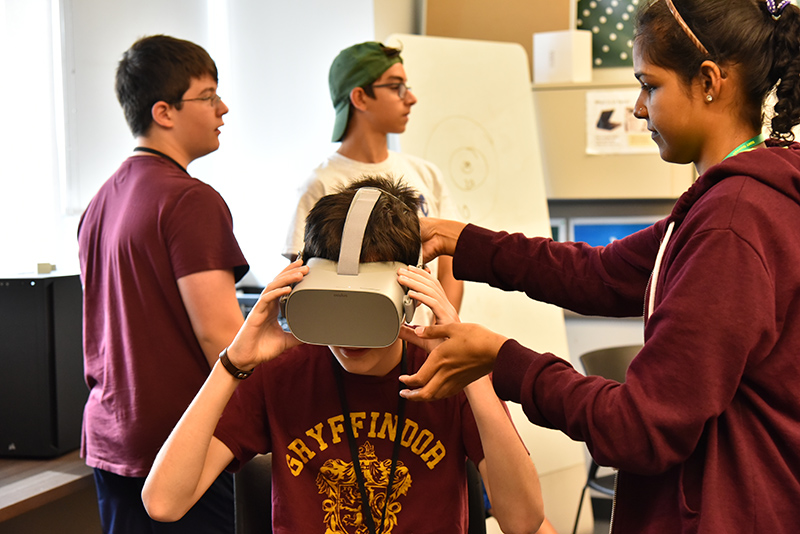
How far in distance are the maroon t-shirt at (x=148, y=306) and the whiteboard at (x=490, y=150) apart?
1.37 m

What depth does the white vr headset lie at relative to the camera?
91 cm

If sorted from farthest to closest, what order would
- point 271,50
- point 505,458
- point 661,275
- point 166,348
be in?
1. point 271,50
2. point 166,348
3. point 505,458
4. point 661,275

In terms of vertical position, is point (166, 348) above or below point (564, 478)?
above

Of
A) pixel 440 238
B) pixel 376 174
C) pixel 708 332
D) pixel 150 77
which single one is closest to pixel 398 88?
pixel 376 174

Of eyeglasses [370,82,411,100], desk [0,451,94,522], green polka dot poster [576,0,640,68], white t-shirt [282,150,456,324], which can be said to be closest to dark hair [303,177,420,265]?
white t-shirt [282,150,456,324]

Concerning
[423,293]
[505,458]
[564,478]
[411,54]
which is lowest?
[564,478]

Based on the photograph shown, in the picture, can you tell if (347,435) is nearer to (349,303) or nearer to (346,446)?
(346,446)

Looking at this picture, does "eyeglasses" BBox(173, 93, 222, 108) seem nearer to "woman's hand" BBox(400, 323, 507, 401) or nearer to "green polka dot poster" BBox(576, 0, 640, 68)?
"woman's hand" BBox(400, 323, 507, 401)

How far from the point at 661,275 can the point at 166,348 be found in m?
1.07

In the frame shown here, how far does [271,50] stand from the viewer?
295cm

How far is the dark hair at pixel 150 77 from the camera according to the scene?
5.37ft

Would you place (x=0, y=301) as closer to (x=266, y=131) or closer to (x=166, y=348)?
(x=166, y=348)

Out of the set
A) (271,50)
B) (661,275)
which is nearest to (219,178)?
(271,50)

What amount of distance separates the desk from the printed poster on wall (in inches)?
95.6
